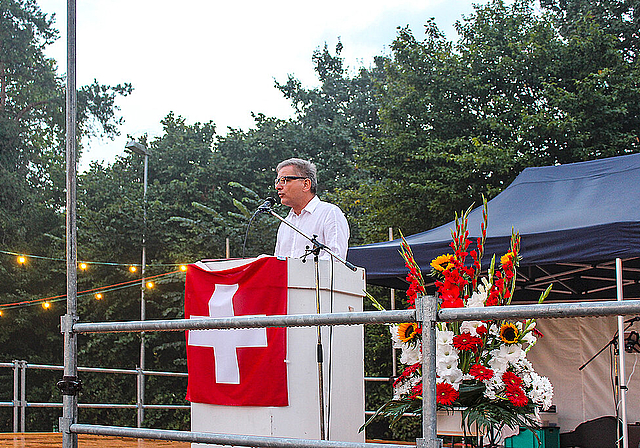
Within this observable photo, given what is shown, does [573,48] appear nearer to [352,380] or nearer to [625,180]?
[625,180]

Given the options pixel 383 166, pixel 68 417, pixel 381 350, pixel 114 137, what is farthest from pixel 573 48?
pixel 68 417

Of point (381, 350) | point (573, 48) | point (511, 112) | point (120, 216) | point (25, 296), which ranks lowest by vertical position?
point (381, 350)

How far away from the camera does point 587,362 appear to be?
7.09 m

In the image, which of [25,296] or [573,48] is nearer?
[573,48]

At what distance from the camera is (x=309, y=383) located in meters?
2.64

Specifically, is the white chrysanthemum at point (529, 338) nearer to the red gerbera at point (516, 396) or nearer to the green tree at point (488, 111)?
the red gerbera at point (516, 396)

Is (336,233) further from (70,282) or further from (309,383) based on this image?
(70,282)

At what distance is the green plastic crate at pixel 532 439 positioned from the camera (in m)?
6.32

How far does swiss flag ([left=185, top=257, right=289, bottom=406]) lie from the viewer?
2604 mm

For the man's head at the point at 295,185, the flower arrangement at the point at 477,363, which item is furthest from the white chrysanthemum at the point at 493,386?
the man's head at the point at 295,185

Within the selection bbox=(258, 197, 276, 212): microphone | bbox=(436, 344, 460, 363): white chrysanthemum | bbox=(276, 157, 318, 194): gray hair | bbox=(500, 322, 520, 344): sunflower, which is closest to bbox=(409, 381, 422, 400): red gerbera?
bbox=(436, 344, 460, 363): white chrysanthemum

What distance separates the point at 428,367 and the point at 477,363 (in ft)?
2.67

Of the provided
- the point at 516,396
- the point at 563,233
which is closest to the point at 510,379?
the point at 516,396

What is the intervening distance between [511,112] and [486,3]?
11.0ft
